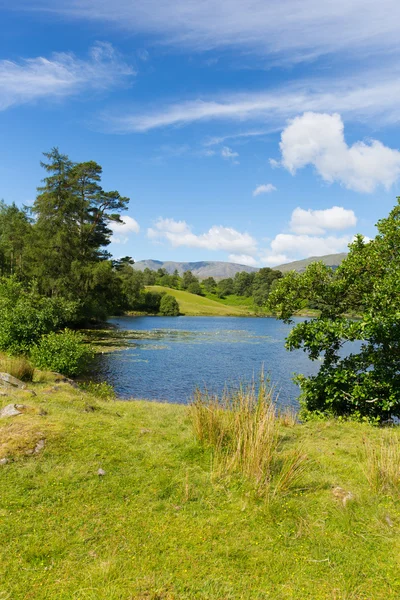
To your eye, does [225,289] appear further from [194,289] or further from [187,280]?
[194,289]

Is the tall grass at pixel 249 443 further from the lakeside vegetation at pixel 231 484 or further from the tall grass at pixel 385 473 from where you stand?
the tall grass at pixel 385 473

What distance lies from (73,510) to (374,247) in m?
12.7

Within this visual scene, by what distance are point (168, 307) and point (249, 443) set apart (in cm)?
10858

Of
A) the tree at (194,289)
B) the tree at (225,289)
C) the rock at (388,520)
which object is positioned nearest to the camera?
the rock at (388,520)

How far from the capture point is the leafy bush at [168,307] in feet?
376

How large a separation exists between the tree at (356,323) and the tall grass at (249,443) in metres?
5.78

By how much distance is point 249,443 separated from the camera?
732 centimetres

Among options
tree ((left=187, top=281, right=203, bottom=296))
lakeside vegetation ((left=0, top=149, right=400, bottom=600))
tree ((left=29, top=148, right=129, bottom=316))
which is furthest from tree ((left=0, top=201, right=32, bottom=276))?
tree ((left=187, top=281, right=203, bottom=296))

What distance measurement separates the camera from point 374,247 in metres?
13.8

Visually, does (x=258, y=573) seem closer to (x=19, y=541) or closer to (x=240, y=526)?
(x=240, y=526)

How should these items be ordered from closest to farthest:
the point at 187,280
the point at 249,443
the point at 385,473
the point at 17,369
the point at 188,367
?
the point at 385,473 < the point at 249,443 < the point at 17,369 < the point at 188,367 < the point at 187,280

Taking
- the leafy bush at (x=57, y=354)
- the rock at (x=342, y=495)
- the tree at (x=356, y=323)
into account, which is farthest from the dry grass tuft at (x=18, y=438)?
the leafy bush at (x=57, y=354)

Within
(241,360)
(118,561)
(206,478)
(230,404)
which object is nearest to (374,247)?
(230,404)

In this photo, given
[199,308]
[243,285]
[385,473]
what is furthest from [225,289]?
[385,473]
